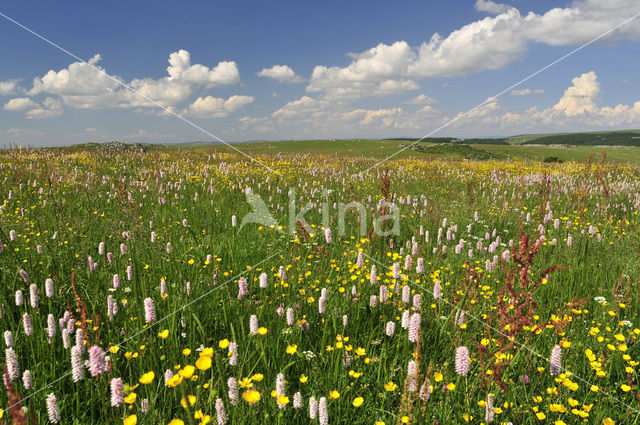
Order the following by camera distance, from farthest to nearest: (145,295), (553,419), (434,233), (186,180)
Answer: (186,180)
(434,233)
(145,295)
(553,419)

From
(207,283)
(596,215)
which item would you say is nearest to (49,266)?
(207,283)

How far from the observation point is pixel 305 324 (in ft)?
9.05

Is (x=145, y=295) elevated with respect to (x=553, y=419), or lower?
elevated

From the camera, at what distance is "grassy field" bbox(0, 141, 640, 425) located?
2086 mm

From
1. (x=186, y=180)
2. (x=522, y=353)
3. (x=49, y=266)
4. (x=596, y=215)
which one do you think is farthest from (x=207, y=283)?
(x=596, y=215)

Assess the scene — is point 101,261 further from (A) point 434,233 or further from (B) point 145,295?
(A) point 434,233

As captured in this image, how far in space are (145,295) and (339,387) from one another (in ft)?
6.67

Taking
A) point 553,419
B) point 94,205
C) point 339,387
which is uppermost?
point 94,205

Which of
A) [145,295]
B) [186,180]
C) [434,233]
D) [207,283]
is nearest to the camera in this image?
[145,295]

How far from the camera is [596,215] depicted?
7.29 metres

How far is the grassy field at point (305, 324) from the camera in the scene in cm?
209

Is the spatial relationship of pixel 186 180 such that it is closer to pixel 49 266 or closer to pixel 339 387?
pixel 49 266

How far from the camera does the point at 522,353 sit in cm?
276

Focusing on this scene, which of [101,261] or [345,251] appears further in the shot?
[345,251]
